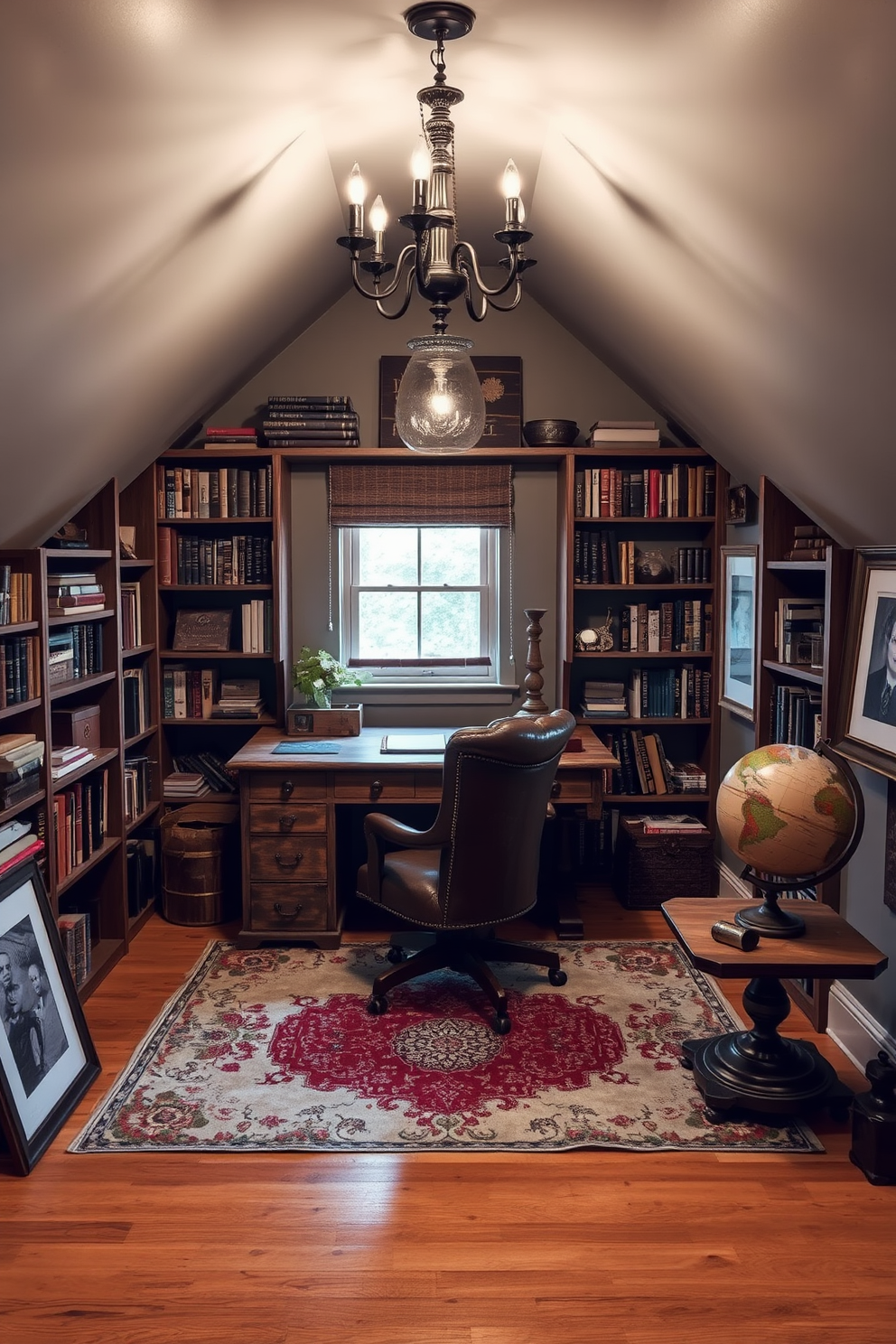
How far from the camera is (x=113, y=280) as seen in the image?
290 centimetres

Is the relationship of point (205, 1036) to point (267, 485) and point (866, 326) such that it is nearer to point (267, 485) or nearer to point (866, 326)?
point (267, 485)

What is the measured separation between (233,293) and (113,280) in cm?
98

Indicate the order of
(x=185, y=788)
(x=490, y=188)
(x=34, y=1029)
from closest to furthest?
1. (x=34, y=1029)
2. (x=490, y=188)
3. (x=185, y=788)

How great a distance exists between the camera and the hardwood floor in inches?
92.3

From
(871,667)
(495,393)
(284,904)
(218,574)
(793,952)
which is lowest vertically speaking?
(284,904)

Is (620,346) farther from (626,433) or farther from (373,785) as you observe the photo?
(373,785)

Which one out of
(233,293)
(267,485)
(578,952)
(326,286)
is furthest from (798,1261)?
(326,286)

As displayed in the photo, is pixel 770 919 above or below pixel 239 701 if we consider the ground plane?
below

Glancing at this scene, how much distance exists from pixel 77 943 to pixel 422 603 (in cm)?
225

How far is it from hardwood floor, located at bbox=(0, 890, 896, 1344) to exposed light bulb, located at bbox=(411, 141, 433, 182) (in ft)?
8.00

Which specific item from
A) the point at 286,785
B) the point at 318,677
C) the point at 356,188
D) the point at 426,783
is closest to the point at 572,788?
the point at 426,783

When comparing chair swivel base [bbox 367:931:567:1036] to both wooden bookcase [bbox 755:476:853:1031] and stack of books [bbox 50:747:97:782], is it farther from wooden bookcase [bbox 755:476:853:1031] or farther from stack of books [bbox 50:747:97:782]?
stack of books [bbox 50:747:97:782]

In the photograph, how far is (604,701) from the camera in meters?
5.11

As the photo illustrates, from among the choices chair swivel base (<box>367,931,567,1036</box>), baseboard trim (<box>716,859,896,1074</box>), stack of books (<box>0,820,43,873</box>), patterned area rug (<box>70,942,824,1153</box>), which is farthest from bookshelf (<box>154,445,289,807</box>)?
baseboard trim (<box>716,859,896,1074</box>)
